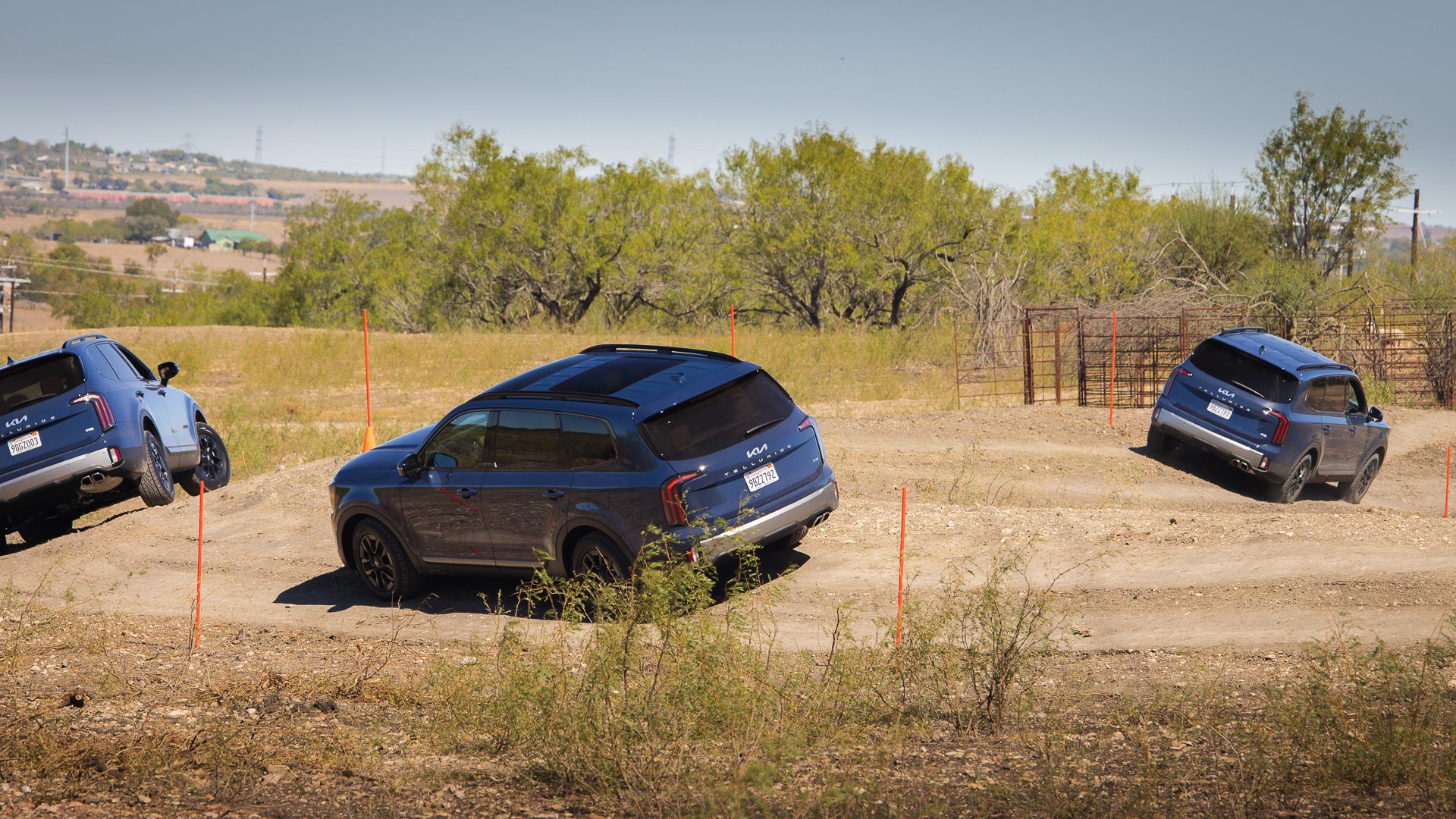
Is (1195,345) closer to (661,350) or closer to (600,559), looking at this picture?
(661,350)

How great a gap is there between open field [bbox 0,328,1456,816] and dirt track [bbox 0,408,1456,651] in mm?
42

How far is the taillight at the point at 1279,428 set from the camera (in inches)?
599

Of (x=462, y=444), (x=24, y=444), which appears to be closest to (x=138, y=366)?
(x=24, y=444)

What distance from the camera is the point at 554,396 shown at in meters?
9.71

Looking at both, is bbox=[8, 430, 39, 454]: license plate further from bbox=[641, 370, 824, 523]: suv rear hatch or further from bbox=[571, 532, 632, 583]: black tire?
bbox=[641, 370, 824, 523]: suv rear hatch

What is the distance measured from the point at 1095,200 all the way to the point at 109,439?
38617 millimetres

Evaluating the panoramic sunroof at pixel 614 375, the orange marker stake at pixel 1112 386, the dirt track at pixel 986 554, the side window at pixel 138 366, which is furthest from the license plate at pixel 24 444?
the orange marker stake at pixel 1112 386

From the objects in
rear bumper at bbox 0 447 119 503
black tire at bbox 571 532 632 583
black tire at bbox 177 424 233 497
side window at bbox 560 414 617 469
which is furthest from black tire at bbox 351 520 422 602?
black tire at bbox 177 424 233 497

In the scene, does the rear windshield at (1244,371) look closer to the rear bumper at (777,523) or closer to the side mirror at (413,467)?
the rear bumper at (777,523)

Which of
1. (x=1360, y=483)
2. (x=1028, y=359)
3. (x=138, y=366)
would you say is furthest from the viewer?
(x=1028, y=359)

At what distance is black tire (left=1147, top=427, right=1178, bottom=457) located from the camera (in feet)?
56.6

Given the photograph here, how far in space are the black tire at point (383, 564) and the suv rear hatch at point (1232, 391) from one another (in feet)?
33.9

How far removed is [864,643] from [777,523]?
65.9 inches

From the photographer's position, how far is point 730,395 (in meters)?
9.63
